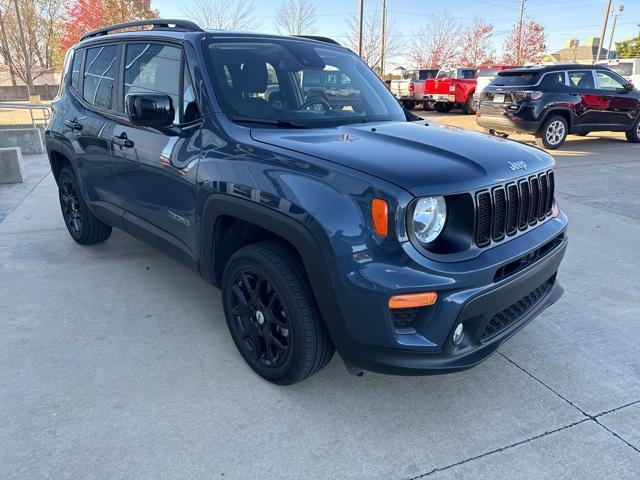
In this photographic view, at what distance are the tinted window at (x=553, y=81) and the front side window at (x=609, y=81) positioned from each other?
104 centimetres

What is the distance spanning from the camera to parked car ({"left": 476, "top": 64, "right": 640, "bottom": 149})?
10.2m

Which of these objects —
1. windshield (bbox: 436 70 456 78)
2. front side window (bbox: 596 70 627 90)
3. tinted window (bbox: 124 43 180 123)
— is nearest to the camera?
tinted window (bbox: 124 43 180 123)

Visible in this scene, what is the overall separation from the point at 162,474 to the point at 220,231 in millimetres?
1272

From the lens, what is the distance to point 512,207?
241 cm

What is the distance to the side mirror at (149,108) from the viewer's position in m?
2.72

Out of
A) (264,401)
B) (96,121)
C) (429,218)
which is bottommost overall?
(264,401)

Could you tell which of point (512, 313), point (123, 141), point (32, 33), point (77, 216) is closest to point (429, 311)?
point (512, 313)

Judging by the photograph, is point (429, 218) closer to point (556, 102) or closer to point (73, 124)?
point (73, 124)

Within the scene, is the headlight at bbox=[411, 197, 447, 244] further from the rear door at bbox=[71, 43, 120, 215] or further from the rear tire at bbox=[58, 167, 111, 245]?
the rear tire at bbox=[58, 167, 111, 245]

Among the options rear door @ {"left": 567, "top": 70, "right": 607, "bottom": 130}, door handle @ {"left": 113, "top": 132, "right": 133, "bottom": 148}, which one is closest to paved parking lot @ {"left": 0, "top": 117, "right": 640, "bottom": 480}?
door handle @ {"left": 113, "top": 132, "right": 133, "bottom": 148}

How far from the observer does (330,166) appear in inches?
85.7

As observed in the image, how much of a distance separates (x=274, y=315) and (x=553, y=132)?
9.87 meters

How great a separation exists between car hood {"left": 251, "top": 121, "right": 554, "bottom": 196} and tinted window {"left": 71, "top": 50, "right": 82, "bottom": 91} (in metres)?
2.58

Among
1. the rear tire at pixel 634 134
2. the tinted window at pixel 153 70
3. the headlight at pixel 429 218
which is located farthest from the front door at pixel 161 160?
the rear tire at pixel 634 134
